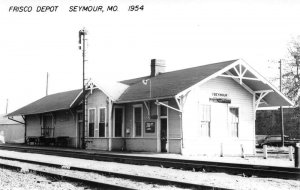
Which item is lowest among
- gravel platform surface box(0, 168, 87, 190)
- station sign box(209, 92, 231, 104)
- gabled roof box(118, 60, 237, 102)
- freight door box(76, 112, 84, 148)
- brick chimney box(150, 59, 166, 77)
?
gravel platform surface box(0, 168, 87, 190)

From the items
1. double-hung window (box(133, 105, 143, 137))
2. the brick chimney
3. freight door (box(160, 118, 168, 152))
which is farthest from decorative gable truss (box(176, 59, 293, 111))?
the brick chimney

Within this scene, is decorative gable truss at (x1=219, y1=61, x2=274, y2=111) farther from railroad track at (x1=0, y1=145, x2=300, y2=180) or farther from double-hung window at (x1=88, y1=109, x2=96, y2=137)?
double-hung window at (x1=88, y1=109, x2=96, y2=137)

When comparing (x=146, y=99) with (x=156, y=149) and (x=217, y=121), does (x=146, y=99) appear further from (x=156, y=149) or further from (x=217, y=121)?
(x=217, y=121)

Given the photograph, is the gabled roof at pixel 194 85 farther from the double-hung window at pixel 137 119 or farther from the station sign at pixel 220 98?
the station sign at pixel 220 98

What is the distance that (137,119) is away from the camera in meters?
20.8

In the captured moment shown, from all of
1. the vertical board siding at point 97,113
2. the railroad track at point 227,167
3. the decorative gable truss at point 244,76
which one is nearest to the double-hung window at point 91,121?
the vertical board siding at point 97,113

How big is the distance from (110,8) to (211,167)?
18.0ft

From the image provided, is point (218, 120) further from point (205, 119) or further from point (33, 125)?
point (33, 125)

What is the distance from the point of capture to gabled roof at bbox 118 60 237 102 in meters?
18.0

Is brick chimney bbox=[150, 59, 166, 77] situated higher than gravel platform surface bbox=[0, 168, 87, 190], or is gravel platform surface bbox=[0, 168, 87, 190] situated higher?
brick chimney bbox=[150, 59, 166, 77]

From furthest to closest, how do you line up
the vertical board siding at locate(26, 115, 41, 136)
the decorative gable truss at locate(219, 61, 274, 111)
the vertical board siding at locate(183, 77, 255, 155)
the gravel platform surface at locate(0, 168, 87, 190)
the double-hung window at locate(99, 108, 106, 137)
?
the vertical board siding at locate(26, 115, 41, 136)
the double-hung window at locate(99, 108, 106, 137)
the decorative gable truss at locate(219, 61, 274, 111)
the vertical board siding at locate(183, 77, 255, 155)
the gravel platform surface at locate(0, 168, 87, 190)

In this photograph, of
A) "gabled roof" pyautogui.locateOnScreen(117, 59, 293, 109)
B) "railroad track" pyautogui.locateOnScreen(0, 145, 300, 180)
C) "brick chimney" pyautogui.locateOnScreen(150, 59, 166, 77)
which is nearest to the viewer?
"railroad track" pyautogui.locateOnScreen(0, 145, 300, 180)

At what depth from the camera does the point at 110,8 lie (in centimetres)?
1051

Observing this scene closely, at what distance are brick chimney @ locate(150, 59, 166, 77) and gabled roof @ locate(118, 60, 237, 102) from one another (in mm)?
1136
